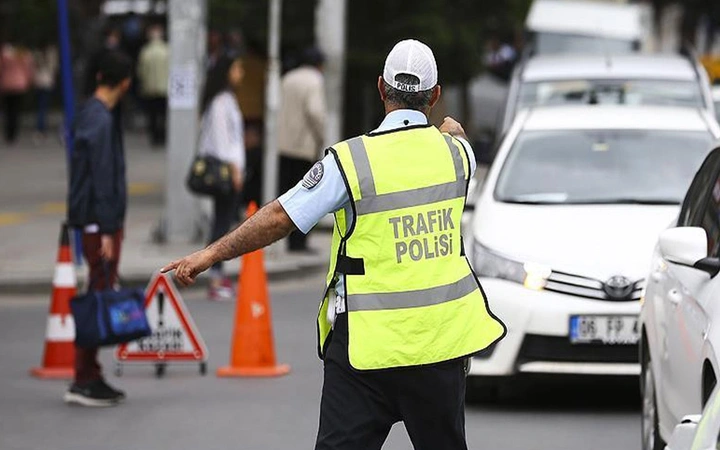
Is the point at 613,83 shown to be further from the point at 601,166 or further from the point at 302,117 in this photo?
the point at 601,166

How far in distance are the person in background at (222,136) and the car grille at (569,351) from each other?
18.5ft

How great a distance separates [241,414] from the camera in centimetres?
1009

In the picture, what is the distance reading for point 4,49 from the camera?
35062 millimetres

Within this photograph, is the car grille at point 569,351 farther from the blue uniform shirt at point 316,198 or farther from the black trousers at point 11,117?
the black trousers at point 11,117

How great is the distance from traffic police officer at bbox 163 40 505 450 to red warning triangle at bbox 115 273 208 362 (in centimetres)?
547

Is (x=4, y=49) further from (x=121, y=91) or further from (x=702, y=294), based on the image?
(x=702, y=294)

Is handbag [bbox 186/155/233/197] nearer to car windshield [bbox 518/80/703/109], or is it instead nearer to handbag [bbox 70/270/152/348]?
car windshield [bbox 518/80/703/109]

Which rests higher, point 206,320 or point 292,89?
point 292,89

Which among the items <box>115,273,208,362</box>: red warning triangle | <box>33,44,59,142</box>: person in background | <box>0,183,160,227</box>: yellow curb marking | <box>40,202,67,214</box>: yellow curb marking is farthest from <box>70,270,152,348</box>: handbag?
<box>33,44,59,142</box>: person in background

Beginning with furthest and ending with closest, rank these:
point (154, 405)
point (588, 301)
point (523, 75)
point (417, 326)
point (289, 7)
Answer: point (289, 7) < point (523, 75) < point (154, 405) < point (588, 301) < point (417, 326)

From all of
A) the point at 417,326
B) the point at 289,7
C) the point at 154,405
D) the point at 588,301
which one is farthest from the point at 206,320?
the point at 289,7

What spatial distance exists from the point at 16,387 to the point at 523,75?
6396 millimetres

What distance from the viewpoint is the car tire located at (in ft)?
32.6

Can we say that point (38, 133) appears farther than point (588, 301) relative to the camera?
Yes
